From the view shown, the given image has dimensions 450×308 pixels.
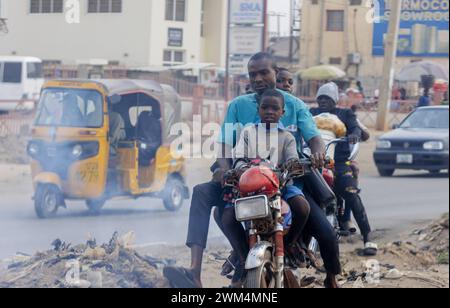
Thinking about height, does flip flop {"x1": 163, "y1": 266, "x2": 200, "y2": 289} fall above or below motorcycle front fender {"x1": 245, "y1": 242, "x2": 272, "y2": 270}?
below

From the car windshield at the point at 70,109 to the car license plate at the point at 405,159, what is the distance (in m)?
6.46

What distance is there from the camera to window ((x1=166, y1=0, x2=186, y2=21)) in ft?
49.5

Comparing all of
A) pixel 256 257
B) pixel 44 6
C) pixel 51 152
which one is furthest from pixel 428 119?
pixel 256 257

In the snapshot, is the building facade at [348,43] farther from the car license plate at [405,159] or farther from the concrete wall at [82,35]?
the car license plate at [405,159]

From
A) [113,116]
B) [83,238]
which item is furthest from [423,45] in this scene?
[83,238]

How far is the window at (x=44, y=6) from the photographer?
12.5 meters

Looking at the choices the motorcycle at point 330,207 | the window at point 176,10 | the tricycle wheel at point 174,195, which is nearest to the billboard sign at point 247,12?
the window at point 176,10

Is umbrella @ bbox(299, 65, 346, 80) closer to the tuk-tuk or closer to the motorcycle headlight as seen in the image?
the tuk-tuk

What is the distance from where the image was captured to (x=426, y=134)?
58.1 feet

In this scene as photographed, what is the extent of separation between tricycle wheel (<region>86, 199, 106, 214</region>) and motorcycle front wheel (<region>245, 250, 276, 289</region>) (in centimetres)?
792

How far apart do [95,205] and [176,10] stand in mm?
4042

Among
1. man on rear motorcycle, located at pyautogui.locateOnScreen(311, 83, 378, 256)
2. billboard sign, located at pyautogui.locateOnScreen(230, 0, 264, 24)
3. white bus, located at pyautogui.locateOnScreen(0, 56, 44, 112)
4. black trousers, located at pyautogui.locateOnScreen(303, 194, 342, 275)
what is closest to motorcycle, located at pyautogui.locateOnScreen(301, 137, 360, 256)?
black trousers, located at pyautogui.locateOnScreen(303, 194, 342, 275)

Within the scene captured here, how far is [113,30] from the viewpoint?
1619 centimetres
